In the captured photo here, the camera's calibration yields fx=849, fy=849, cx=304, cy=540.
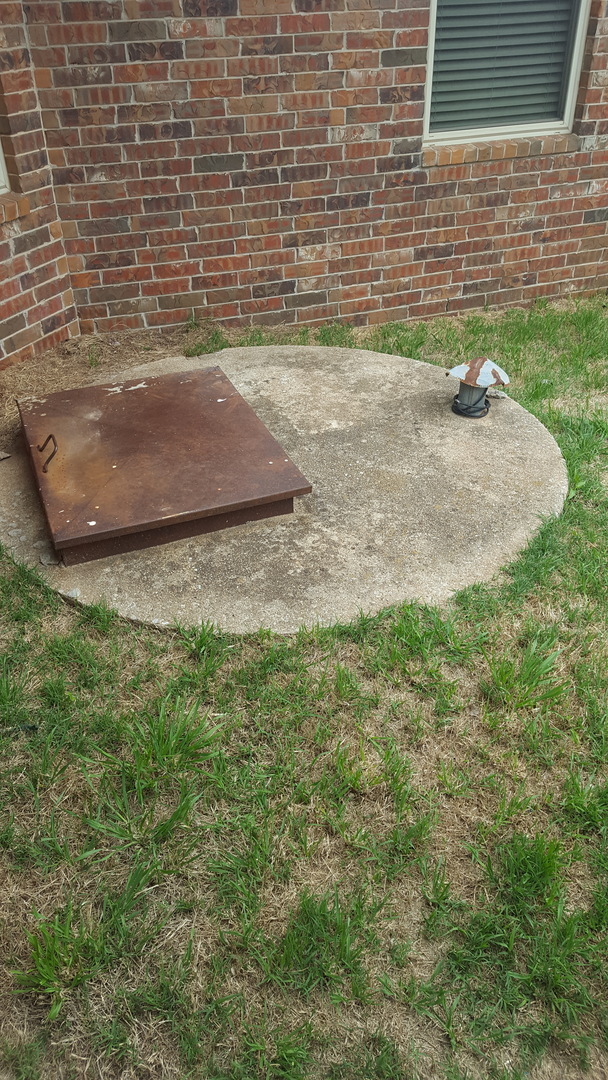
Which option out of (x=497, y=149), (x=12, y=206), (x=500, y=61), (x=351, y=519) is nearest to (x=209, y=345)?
(x=12, y=206)

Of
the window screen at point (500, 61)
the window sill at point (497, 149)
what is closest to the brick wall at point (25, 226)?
the window sill at point (497, 149)

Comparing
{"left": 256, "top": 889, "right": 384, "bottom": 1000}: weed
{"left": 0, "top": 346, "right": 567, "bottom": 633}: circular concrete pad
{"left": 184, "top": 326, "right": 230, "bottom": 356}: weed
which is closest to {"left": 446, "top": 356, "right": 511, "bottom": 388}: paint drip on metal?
{"left": 0, "top": 346, "right": 567, "bottom": 633}: circular concrete pad

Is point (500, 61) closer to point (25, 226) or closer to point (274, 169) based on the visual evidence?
point (274, 169)

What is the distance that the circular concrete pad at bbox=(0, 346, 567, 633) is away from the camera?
273 cm

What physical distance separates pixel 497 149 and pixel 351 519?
3.12 metres

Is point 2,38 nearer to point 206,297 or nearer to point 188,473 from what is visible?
point 206,297

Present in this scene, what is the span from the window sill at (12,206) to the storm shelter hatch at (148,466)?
39.9 inches

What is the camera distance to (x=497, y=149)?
16.5ft

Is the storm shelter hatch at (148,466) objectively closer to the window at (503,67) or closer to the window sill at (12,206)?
the window sill at (12,206)

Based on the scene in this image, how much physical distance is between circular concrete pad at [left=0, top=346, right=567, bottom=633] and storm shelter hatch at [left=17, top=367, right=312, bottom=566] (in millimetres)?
83

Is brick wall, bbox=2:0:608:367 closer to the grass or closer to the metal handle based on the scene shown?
the metal handle

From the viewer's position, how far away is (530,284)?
5.62 m

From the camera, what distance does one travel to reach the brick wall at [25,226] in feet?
12.7

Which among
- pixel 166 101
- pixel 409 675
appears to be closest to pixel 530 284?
pixel 166 101
